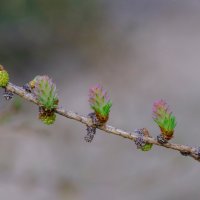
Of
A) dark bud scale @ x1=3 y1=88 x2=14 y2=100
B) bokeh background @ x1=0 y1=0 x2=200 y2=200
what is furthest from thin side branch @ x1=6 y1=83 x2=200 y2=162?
bokeh background @ x1=0 y1=0 x2=200 y2=200

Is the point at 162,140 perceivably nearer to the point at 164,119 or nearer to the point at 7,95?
the point at 164,119

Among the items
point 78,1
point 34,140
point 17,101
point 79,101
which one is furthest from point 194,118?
point 17,101

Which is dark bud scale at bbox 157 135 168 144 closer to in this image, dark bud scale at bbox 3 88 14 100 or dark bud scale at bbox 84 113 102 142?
dark bud scale at bbox 84 113 102 142

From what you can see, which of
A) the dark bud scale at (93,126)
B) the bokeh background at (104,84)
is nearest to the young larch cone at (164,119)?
the dark bud scale at (93,126)

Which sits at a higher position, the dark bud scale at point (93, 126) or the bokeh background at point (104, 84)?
the bokeh background at point (104, 84)

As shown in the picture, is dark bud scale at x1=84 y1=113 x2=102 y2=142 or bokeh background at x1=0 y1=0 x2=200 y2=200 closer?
dark bud scale at x1=84 y1=113 x2=102 y2=142

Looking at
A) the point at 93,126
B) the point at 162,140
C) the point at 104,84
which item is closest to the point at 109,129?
the point at 93,126

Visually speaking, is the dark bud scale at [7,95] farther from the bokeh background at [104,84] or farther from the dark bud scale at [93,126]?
the bokeh background at [104,84]

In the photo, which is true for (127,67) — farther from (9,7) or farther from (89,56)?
(9,7)
